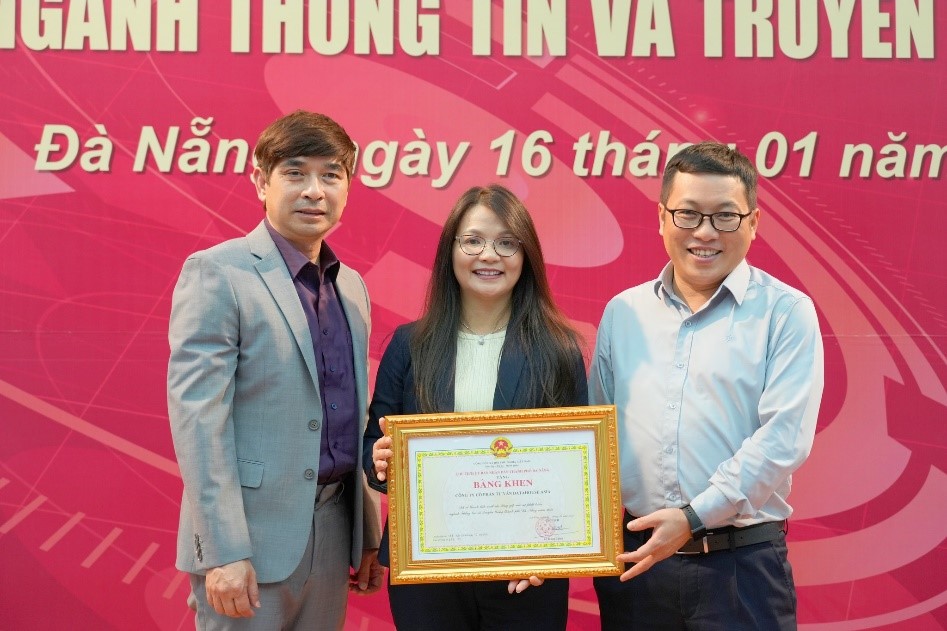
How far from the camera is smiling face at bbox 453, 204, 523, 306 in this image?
253cm

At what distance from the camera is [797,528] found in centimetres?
342

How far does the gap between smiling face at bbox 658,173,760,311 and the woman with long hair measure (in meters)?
0.39

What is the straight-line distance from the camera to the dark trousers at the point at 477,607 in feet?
7.81

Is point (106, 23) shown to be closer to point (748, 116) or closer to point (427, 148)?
point (427, 148)

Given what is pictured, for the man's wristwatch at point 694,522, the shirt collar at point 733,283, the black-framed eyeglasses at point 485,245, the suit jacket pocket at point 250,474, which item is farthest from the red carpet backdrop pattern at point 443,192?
the man's wristwatch at point 694,522

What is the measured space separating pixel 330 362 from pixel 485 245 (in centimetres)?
55

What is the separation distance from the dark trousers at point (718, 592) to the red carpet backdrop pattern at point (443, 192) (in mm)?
1094

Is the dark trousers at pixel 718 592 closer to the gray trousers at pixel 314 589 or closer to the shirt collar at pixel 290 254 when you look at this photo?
the gray trousers at pixel 314 589

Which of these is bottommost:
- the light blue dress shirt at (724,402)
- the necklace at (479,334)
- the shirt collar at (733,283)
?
the light blue dress shirt at (724,402)

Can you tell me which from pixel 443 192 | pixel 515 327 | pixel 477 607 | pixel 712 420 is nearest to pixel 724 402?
pixel 712 420

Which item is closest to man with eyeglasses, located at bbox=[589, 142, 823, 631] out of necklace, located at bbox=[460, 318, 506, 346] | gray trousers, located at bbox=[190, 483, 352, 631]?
necklace, located at bbox=[460, 318, 506, 346]

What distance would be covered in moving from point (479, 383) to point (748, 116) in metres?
1.71

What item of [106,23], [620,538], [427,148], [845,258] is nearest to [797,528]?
[845,258]

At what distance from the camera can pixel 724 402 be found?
7.98ft
